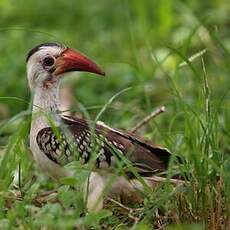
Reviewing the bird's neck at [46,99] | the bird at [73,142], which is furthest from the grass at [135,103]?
the bird's neck at [46,99]

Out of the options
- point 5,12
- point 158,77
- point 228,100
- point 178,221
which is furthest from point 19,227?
point 5,12

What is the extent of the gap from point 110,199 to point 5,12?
16.4 feet

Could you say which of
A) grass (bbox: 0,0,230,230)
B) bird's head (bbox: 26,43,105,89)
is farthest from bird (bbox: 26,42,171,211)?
grass (bbox: 0,0,230,230)

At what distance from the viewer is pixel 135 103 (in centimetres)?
691

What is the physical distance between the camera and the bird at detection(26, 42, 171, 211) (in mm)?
5090

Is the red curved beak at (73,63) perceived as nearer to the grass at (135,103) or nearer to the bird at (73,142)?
the bird at (73,142)

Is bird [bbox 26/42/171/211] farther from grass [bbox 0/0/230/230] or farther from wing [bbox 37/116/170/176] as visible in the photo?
grass [bbox 0/0/230/230]

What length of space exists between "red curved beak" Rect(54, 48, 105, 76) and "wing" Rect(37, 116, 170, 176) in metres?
0.27

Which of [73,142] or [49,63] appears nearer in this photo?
[73,142]

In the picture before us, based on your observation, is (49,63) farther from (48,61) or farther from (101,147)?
(101,147)

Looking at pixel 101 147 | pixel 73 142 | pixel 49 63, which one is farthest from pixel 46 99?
pixel 73 142

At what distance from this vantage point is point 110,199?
16.6ft

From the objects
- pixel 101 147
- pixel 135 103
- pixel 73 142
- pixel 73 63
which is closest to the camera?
pixel 73 142

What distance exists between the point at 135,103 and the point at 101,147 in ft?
5.77
